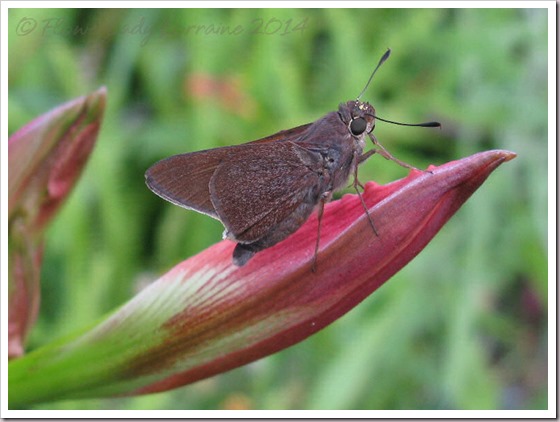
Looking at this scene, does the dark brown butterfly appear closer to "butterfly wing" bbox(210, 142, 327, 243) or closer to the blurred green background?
"butterfly wing" bbox(210, 142, 327, 243)

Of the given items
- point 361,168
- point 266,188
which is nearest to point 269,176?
point 266,188

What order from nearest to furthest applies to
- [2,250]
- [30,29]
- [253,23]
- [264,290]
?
[264,290] < [2,250] < [30,29] < [253,23]

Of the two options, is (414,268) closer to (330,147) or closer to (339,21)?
(339,21)

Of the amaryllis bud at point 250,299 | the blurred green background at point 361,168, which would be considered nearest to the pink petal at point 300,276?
the amaryllis bud at point 250,299

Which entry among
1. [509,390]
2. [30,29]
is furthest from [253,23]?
[509,390]

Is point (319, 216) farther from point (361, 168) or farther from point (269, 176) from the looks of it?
point (361, 168)

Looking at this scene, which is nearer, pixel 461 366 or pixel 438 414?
pixel 438 414

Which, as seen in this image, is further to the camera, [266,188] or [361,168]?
[361,168]

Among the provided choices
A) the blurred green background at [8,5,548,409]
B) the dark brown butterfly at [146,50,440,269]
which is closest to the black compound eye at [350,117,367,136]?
the dark brown butterfly at [146,50,440,269]
